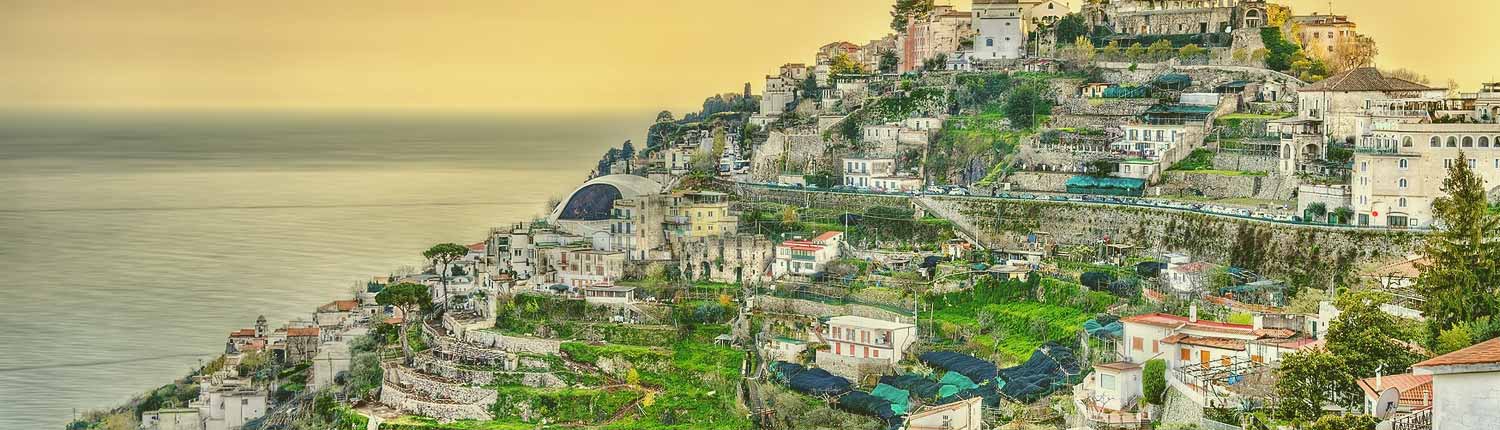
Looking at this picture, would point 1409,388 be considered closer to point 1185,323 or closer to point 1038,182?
point 1185,323

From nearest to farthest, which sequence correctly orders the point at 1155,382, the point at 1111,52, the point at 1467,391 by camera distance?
1. the point at 1467,391
2. the point at 1155,382
3. the point at 1111,52

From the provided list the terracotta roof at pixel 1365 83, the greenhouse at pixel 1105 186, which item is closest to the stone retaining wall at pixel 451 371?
the greenhouse at pixel 1105 186

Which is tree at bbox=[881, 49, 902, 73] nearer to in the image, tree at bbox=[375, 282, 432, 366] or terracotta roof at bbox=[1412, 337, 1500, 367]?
tree at bbox=[375, 282, 432, 366]

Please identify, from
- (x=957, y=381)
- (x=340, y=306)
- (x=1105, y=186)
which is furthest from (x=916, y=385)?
(x=340, y=306)

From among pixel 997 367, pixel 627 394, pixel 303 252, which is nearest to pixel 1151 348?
pixel 997 367

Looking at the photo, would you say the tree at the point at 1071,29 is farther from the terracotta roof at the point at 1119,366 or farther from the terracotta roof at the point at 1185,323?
the terracotta roof at the point at 1119,366

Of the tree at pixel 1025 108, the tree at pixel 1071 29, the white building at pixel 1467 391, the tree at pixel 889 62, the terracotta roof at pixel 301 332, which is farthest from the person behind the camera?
the tree at pixel 889 62

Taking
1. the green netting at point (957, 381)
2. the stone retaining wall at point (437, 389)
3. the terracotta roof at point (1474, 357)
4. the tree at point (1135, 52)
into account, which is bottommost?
the stone retaining wall at point (437, 389)
